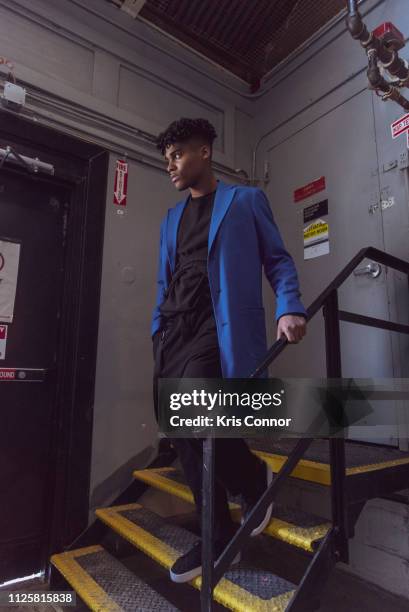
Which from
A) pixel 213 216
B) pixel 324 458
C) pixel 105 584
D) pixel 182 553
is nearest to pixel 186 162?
pixel 213 216

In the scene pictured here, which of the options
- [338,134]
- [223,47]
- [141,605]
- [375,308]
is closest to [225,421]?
[141,605]

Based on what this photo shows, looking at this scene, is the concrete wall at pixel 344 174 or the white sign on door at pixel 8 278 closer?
the white sign on door at pixel 8 278

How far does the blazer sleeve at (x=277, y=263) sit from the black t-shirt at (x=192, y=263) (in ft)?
0.66

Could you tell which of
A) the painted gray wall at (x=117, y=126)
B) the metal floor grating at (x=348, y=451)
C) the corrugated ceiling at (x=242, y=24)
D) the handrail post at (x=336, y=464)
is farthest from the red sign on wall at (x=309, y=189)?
the metal floor grating at (x=348, y=451)

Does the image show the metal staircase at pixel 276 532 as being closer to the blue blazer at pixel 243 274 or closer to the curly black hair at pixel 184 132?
the blue blazer at pixel 243 274

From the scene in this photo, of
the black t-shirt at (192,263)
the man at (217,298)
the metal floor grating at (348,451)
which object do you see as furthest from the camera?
the metal floor grating at (348,451)

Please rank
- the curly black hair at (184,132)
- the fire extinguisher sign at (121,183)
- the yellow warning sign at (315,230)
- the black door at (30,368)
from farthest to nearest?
the yellow warning sign at (315,230) < the fire extinguisher sign at (121,183) < the black door at (30,368) < the curly black hair at (184,132)

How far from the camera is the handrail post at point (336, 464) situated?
1472 millimetres

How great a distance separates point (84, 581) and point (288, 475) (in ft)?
3.37

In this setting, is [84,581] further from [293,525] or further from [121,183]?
[121,183]

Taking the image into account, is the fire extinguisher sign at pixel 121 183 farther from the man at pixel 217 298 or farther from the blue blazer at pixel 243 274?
the blue blazer at pixel 243 274

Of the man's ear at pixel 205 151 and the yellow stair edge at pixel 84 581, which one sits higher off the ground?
Answer: the man's ear at pixel 205 151

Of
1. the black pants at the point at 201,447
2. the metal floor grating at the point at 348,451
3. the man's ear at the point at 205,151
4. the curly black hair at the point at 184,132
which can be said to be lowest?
the metal floor grating at the point at 348,451

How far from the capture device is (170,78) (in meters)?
3.05
